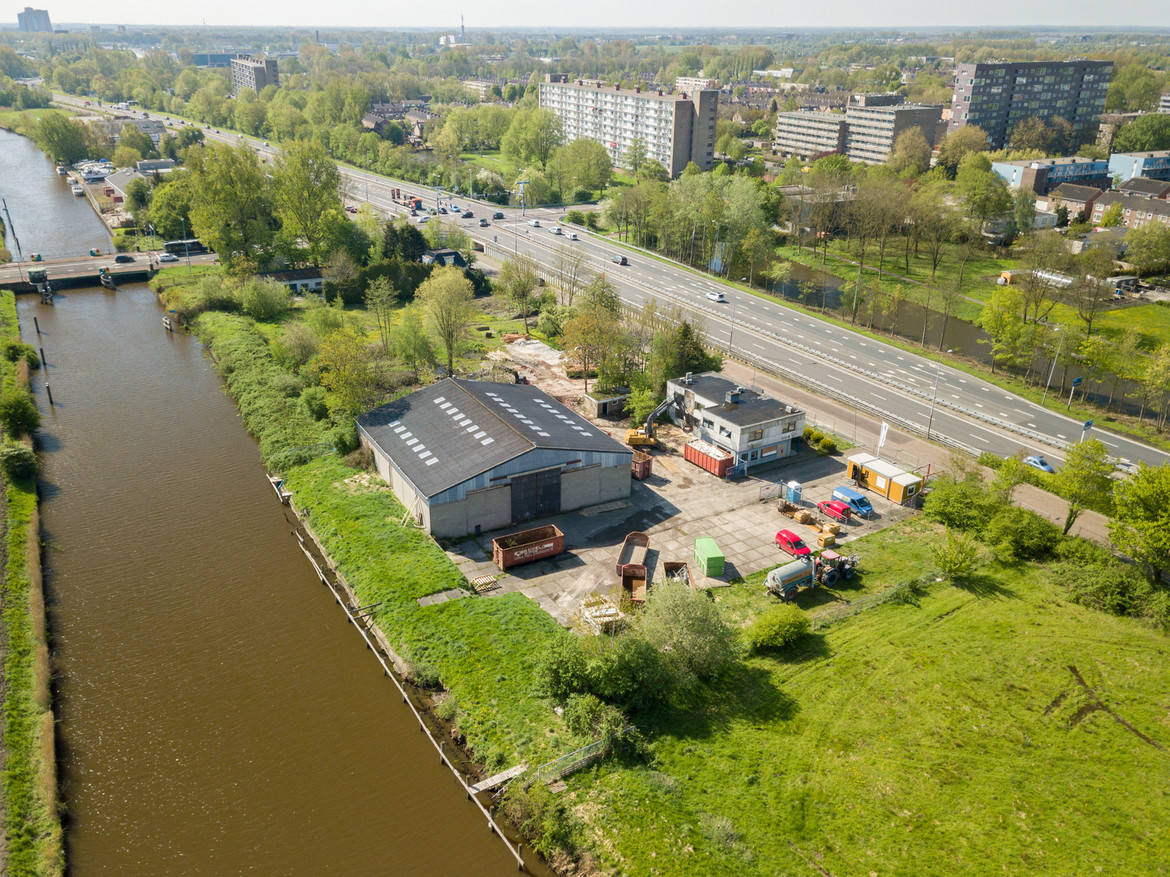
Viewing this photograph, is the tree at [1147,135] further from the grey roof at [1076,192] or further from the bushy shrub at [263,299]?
the bushy shrub at [263,299]

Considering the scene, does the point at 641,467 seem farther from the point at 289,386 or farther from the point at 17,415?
the point at 17,415

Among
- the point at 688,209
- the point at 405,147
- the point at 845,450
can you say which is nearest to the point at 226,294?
the point at 688,209

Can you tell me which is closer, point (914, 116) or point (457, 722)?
point (457, 722)

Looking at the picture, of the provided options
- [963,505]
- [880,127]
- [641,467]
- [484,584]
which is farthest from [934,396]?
[880,127]

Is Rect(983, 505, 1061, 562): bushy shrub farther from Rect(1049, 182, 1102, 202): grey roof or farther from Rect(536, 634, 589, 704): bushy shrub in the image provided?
Rect(1049, 182, 1102, 202): grey roof

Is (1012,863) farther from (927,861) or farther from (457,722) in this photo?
(457,722)

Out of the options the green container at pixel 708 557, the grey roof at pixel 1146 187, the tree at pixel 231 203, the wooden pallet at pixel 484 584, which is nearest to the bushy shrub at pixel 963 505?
the green container at pixel 708 557

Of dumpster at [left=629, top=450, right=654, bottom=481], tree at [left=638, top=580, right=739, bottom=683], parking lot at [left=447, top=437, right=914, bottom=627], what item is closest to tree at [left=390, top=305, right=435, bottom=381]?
parking lot at [left=447, top=437, right=914, bottom=627]
